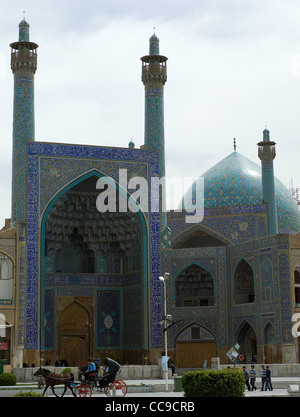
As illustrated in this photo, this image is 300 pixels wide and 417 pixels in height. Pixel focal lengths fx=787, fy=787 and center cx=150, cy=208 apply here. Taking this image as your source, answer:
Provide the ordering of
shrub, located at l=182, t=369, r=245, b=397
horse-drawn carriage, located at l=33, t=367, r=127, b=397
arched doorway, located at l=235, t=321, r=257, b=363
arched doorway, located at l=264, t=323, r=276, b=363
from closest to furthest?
shrub, located at l=182, t=369, r=245, b=397 → horse-drawn carriage, located at l=33, t=367, r=127, b=397 → arched doorway, located at l=264, t=323, r=276, b=363 → arched doorway, located at l=235, t=321, r=257, b=363

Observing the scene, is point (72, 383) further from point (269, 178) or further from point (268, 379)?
point (269, 178)

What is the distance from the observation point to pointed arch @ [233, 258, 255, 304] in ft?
83.7

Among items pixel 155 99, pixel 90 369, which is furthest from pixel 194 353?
pixel 90 369

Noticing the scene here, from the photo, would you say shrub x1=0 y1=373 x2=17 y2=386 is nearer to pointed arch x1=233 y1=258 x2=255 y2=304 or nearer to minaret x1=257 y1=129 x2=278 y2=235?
pointed arch x1=233 y1=258 x2=255 y2=304

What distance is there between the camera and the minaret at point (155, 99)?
25.8 m

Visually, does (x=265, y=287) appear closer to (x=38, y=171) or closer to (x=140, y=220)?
(x=140, y=220)

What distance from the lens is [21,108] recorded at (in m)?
24.1

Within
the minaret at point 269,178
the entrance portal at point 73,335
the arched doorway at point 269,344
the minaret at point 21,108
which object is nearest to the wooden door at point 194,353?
the arched doorway at point 269,344

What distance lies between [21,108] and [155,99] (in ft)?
15.0

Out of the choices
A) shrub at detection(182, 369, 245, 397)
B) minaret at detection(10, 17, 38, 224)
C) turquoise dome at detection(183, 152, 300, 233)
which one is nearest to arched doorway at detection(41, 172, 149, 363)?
minaret at detection(10, 17, 38, 224)

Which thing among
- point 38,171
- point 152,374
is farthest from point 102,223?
point 152,374
